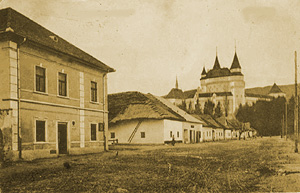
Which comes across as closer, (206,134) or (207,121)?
(206,134)

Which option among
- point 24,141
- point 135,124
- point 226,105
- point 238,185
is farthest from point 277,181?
point 226,105

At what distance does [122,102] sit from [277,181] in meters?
29.1

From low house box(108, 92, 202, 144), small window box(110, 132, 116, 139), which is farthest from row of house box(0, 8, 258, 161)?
small window box(110, 132, 116, 139)

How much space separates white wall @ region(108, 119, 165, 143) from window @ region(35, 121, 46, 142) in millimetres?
18321

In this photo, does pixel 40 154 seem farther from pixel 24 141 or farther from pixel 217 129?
pixel 217 129

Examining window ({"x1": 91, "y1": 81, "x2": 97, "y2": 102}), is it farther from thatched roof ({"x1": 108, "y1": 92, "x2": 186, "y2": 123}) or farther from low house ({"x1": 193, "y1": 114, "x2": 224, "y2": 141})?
low house ({"x1": 193, "y1": 114, "x2": 224, "y2": 141})

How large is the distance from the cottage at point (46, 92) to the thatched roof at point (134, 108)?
1156cm

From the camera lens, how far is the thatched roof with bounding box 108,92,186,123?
110 feet

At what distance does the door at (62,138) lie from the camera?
701 inches

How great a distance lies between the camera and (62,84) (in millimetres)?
18219

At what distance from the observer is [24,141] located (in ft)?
47.7

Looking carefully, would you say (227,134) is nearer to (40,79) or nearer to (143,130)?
(143,130)

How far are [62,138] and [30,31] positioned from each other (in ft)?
19.7

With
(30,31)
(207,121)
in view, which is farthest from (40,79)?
(207,121)
